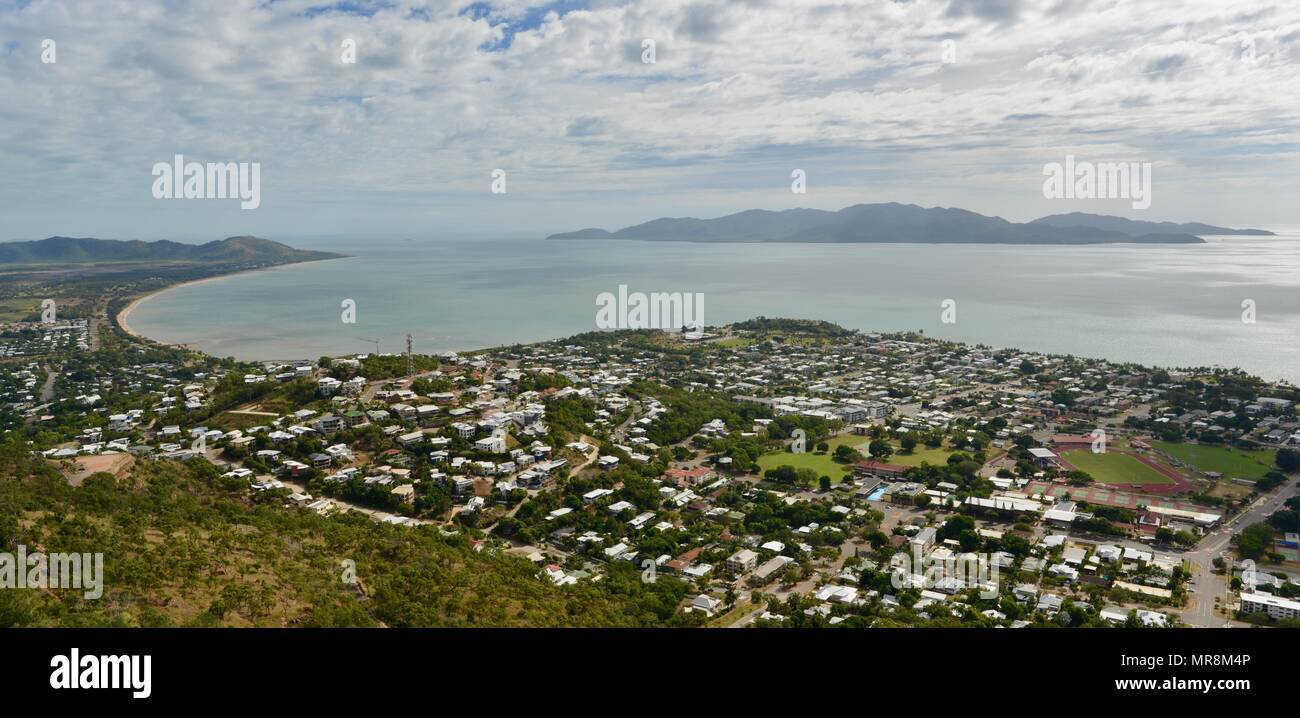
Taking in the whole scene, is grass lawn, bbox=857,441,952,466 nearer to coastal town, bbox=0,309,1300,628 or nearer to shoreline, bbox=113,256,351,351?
coastal town, bbox=0,309,1300,628

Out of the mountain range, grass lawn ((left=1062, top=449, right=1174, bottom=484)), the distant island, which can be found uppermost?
the distant island

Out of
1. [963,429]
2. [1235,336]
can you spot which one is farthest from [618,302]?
[1235,336]

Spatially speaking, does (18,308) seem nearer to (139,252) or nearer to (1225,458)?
(139,252)

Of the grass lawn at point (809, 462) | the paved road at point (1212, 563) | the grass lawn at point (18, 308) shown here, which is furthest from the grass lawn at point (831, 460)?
the grass lawn at point (18, 308)

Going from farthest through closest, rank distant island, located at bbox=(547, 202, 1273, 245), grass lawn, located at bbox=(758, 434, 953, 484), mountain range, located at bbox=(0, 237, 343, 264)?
1. distant island, located at bbox=(547, 202, 1273, 245)
2. mountain range, located at bbox=(0, 237, 343, 264)
3. grass lawn, located at bbox=(758, 434, 953, 484)

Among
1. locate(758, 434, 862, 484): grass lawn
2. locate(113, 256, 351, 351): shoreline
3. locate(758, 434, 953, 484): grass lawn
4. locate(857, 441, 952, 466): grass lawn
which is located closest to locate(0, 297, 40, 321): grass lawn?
locate(113, 256, 351, 351): shoreline
